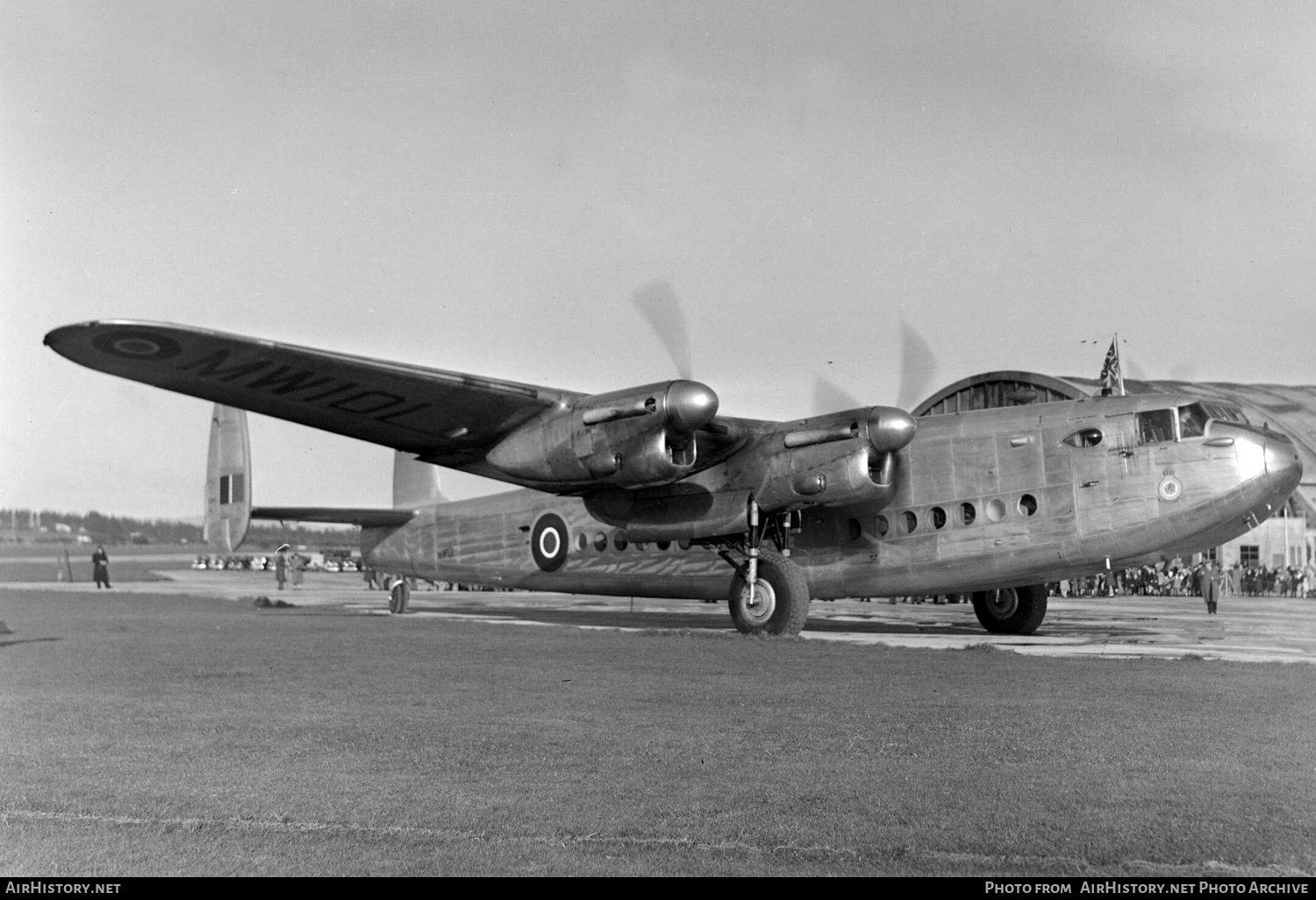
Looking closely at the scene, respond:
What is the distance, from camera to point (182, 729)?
755 cm

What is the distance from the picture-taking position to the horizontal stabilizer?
875 inches

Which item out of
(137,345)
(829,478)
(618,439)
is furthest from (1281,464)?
(137,345)

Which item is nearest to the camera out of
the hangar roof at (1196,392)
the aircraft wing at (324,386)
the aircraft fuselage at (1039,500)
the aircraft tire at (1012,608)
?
the aircraft wing at (324,386)

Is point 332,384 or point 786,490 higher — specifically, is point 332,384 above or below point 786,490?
above

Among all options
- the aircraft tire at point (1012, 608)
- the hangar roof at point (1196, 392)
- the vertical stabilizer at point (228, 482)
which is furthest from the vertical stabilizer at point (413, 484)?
the hangar roof at point (1196, 392)

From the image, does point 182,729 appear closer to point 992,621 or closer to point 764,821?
point 764,821

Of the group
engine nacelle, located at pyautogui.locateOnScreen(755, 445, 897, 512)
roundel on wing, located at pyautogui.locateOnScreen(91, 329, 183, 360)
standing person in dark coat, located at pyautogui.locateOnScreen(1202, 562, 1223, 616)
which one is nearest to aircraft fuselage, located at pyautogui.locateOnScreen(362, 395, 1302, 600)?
engine nacelle, located at pyautogui.locateOnScreen(755, 445, 897, 512)

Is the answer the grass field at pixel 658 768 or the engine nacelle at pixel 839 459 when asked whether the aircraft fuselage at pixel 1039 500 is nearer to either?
the engine nacelle at pixel 839 459

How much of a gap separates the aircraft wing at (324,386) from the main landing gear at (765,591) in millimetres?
3254

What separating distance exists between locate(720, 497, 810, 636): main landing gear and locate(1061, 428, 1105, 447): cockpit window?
3.80 m

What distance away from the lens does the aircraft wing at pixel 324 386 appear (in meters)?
10.4
